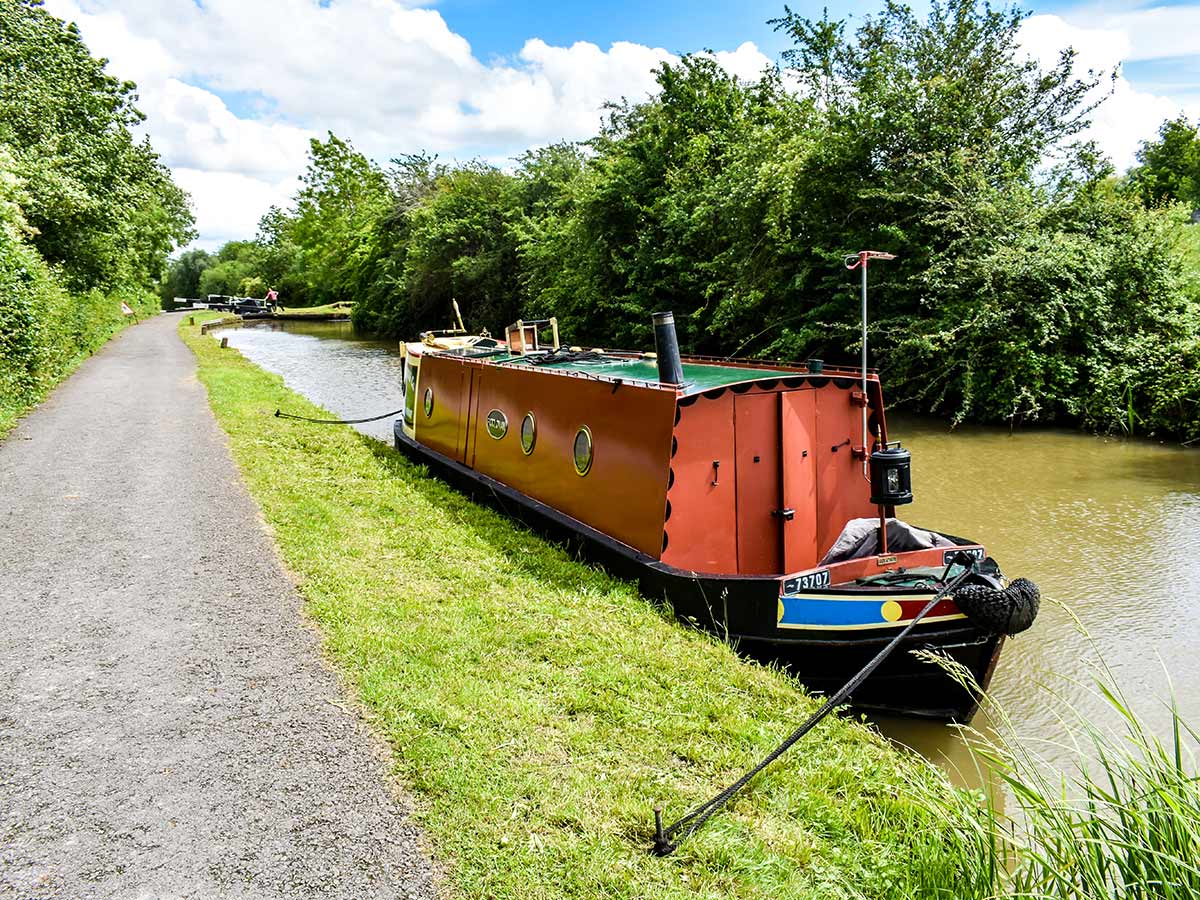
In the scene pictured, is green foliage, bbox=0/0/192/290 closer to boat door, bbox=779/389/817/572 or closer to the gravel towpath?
the gravel towpath

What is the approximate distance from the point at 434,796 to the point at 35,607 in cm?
396

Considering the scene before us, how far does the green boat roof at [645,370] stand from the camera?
21.3 feet

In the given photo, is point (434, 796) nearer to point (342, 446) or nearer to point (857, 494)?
point (857, 494)

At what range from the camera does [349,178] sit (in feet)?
224

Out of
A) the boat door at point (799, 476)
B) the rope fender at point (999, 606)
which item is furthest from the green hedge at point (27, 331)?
the rope fender at point (999, 606)

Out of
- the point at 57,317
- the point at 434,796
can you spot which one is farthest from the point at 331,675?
the point at 57,317

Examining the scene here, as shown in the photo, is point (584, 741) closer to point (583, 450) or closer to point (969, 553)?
point (969, 553)

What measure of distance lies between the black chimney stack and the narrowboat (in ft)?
0.05

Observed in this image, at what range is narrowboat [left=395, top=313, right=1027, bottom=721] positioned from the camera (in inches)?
207

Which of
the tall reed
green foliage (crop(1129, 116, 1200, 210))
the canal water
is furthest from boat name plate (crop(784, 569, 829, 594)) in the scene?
green foliage (crop(1129, 116, 1200, 210))

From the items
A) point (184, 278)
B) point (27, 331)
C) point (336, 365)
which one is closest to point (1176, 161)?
point (336, 365)

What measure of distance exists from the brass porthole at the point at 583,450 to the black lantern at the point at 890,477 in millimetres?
2534

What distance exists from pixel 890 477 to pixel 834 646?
1.19 m

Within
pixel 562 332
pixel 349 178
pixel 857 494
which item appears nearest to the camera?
pixel 857 494
